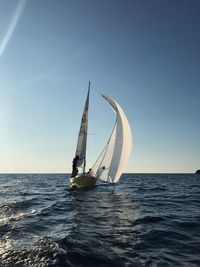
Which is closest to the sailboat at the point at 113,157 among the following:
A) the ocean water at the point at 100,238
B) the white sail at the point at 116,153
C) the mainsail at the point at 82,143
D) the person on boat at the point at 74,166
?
the white sail at the point at 116,153

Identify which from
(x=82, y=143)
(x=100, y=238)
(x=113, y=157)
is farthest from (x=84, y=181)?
(x=100, y=238)

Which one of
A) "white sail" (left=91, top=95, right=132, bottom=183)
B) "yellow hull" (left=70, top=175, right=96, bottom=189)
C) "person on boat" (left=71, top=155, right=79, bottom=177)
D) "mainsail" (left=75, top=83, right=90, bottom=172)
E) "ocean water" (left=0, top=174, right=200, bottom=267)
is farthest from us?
"mainsail" (left=75, top=83, right=90, bottom=172)

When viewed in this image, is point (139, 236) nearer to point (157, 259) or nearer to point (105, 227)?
point (105, 227)

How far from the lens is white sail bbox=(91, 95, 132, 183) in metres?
28.6

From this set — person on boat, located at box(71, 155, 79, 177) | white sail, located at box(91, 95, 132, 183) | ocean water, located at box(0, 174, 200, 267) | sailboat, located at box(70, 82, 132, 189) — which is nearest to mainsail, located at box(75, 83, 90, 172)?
person on boat, located at box(71, 155, 79, 177)

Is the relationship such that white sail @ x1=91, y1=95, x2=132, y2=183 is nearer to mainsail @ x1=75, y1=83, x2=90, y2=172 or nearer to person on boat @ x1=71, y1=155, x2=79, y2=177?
person on boat @ x1=71, y1=155, x2=79, y2=177

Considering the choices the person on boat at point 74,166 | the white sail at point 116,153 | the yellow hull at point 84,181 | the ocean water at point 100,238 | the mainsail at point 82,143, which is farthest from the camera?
the mainsail at point 82,143

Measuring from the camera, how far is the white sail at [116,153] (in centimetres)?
2857

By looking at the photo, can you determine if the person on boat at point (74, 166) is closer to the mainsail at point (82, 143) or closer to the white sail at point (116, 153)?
the mainsail at point (82, 143)

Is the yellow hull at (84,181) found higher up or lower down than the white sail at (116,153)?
lower down

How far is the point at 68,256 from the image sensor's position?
9.16 metres

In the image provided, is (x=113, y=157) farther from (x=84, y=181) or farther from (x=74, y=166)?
(x=74, y=166)

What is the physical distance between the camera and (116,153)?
2889cm

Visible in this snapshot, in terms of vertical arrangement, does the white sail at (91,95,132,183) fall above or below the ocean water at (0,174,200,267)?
above
